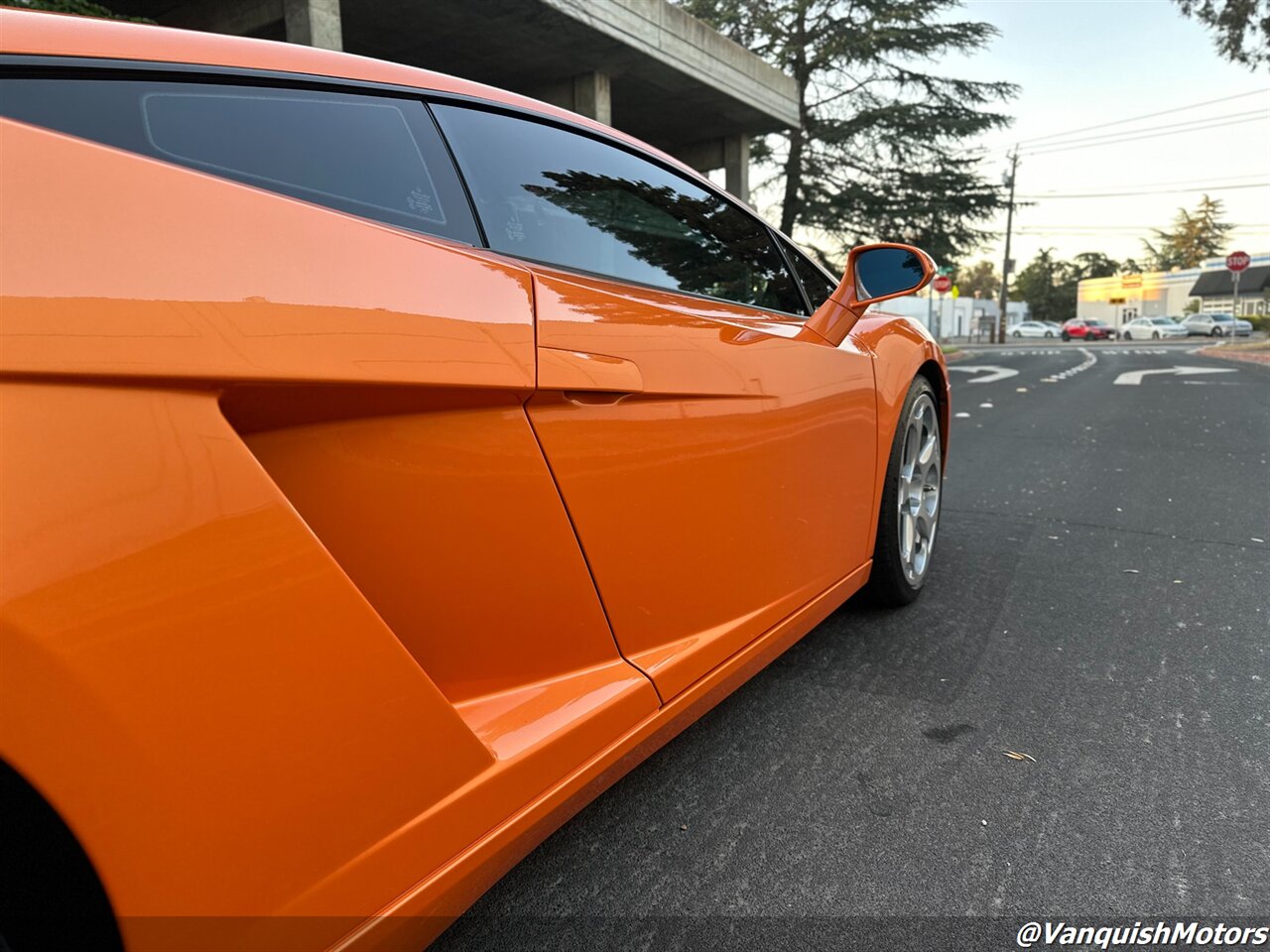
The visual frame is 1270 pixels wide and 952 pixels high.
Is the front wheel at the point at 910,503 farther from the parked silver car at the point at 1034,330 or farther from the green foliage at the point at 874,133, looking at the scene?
the parked silver car at the point at 1034,330

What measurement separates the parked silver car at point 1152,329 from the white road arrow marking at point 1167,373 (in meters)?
37.2

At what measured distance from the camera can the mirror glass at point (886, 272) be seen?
232cm

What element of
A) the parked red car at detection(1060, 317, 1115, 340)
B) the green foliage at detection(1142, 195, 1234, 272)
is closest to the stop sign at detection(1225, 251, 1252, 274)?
the parked red car at detection(1060, 317, 1115, 340)

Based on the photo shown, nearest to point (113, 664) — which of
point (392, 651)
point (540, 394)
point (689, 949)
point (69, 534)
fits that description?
point (69, 534)

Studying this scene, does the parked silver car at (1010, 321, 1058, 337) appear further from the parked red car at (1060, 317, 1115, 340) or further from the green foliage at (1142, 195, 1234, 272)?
the green foliage at (1142, 195, 1234, 272)

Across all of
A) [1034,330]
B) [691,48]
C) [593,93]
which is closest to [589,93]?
[593,93]

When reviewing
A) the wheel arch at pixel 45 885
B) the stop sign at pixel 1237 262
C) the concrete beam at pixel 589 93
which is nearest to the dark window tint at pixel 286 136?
the wheel arch at pixel 45 885

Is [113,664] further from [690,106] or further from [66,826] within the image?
[690,106]

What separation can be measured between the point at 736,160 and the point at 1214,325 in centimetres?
4108

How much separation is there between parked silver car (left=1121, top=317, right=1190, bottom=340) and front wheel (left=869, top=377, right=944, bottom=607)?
2097 inches

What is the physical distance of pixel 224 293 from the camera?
2.82 feet

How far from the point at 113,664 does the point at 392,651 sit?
31cm

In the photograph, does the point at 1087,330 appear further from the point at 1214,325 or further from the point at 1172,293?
the point at 1172,293

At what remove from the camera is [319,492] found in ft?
3.29
